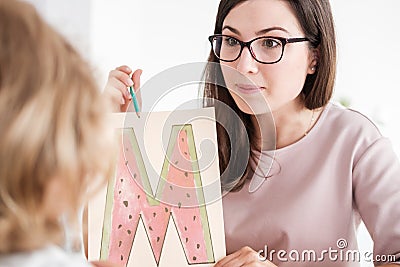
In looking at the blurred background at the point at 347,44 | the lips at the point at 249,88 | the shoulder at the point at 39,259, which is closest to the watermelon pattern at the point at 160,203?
the lips at the point at 249,88

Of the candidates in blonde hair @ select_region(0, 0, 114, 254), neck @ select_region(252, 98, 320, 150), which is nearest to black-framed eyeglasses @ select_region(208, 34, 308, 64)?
neck @ select_region(252, 98, 320, 150)

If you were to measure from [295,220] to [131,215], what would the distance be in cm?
28

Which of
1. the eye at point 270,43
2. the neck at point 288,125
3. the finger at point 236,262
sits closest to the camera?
the finger at point 236,262

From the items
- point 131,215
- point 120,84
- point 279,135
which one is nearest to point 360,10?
point 279,135

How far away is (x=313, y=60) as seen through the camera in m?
1.14

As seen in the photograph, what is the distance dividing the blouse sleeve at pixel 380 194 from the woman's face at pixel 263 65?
17 centimetres

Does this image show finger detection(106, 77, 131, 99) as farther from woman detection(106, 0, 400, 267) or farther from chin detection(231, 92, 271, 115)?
chin detection(231, 92, 271, 115)

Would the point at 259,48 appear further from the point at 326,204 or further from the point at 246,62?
the point at 326,204

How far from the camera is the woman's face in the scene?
41.5 inches

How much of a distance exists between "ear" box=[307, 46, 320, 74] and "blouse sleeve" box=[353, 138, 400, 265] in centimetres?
16

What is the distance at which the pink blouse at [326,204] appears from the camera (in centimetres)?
107

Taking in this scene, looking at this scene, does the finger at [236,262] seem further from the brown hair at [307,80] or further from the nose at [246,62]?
the nose at [246,62]

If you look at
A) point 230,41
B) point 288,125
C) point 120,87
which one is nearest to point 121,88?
point 120,87

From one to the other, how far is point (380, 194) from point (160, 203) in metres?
0.35
